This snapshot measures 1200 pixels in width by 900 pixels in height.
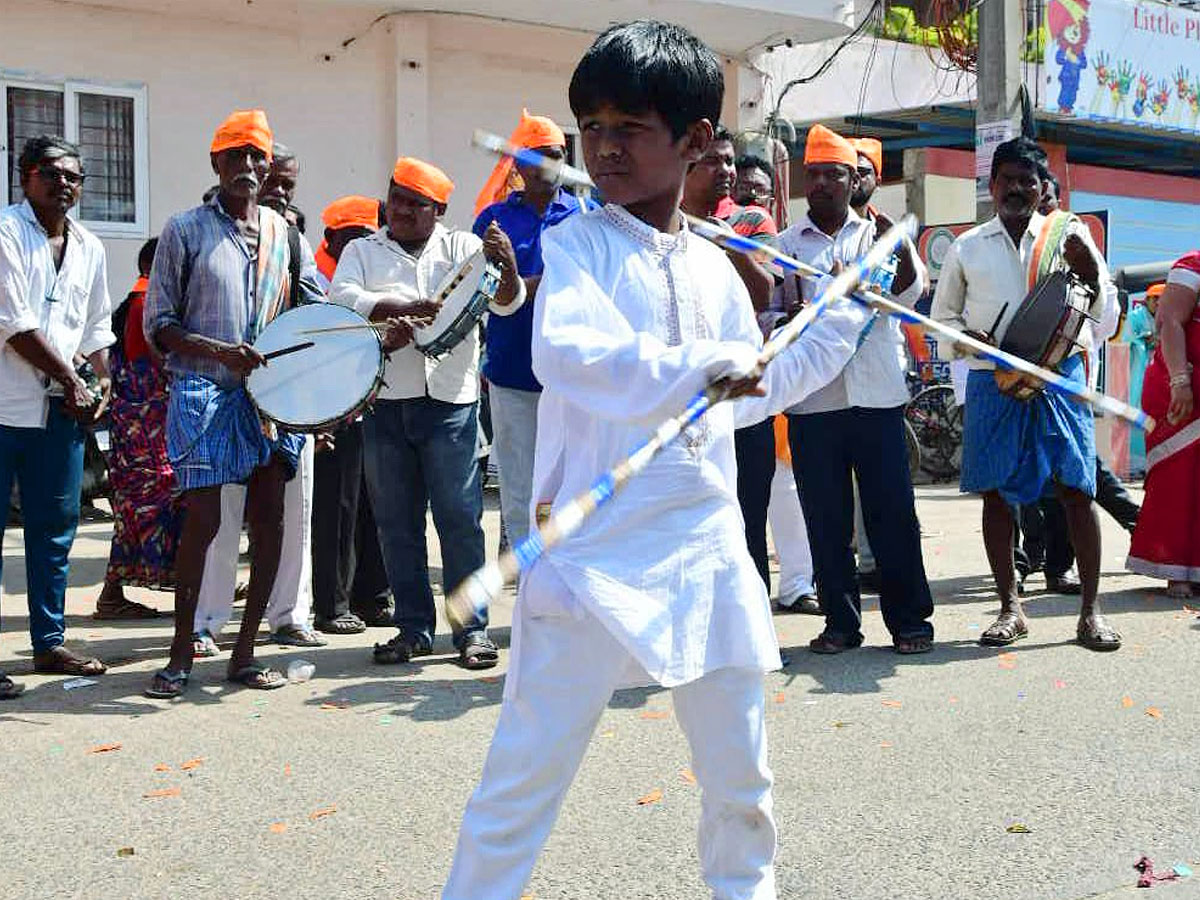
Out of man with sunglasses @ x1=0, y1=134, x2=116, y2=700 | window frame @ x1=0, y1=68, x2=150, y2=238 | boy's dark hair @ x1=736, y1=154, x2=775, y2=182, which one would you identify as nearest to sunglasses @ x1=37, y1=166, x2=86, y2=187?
man with sunglasses @ x1=0, y1=134, x2=116, y2=700

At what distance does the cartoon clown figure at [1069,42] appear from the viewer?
18.3 m

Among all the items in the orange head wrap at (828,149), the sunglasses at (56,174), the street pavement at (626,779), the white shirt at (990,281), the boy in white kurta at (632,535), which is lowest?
the street pavement at (626,779)

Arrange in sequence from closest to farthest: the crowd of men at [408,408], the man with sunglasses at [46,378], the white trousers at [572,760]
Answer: the white trousers at [572,760], the crowd of men at [408,408], the man with sunglasses at [46,378]

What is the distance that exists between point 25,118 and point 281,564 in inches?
274

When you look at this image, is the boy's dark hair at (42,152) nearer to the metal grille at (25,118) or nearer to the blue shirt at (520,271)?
the blue shirt at (520,271)

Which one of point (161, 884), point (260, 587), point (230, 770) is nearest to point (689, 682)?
point (161, 884)

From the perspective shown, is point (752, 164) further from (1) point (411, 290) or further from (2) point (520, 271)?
(1) point (411, 290)

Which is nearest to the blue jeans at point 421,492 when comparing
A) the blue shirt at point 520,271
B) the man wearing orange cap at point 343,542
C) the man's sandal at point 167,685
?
the blue shirt at point 520,271

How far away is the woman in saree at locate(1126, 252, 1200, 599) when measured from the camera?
791cm

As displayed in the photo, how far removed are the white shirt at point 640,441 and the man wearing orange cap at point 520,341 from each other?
3.25 metres

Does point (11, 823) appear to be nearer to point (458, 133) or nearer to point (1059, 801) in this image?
point (1059, 801)

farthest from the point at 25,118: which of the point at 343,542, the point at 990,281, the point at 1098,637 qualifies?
the point at 1098,637

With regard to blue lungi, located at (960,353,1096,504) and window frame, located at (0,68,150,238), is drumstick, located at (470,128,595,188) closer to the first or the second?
blue lungi, located at (960,353,1096,504)

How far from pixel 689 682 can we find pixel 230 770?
2.31 metres
